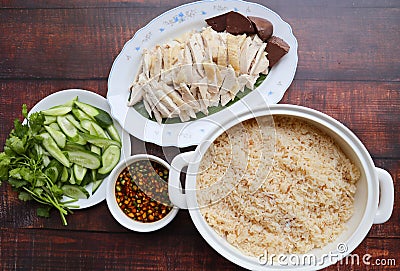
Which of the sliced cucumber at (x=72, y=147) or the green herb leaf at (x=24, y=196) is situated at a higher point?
the sliced cucumber at (x=72, y=147)

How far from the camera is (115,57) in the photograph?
2254 mm

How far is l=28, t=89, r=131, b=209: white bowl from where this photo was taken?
2.15m

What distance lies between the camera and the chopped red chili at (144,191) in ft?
6.84

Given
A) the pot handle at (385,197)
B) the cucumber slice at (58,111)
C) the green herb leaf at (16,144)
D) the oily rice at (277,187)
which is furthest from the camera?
the cucumber slice at (58,111)

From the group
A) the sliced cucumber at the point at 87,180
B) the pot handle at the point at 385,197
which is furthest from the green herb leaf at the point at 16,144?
the pot handle at the point at 385,197

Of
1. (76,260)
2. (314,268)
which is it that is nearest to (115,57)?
(76,260)

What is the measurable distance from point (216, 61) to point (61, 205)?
102cm

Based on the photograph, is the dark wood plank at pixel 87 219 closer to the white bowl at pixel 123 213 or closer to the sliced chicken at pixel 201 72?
the white bowl at pixel 123 213

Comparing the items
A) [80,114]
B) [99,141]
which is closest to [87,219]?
[99,141]

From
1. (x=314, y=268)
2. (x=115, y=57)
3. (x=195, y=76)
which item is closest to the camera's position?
(x=314, y=268)

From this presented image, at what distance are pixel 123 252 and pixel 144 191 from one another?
0.35 meters

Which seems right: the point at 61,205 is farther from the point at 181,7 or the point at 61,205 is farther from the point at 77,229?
the point at 181,7

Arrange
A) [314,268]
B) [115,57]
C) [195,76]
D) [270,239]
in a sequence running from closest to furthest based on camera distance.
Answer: [314,268] < [270,239] < [195,76] < [115,57]

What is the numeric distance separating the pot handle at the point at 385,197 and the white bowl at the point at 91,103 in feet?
3.76
